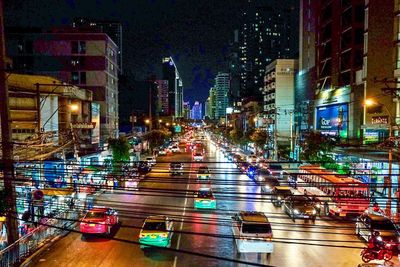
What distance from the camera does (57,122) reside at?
35.9m

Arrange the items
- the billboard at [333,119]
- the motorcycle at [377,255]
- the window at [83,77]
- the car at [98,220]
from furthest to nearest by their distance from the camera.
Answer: the window at [83,77], the billboard at [333,119], the car at [98,220], the motorcycle at [377,255]

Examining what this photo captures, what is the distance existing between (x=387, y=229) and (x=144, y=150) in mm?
63182

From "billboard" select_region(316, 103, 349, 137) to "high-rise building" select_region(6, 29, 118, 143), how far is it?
98.0ft

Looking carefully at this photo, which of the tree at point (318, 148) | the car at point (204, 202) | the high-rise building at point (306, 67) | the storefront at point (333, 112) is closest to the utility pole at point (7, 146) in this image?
the car at point (204, 202)

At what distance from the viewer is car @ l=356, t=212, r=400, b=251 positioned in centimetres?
1941

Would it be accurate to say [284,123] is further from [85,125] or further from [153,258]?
[153,258]

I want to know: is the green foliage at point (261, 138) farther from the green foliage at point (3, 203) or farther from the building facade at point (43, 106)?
the green foliage at point (3, 203)

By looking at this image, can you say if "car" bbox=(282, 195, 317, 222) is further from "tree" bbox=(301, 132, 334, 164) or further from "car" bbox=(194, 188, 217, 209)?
"tree" bbox=(301, 132, 334, 164)

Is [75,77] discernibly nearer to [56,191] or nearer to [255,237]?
[56,191]

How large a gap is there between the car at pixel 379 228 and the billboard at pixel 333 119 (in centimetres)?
2989

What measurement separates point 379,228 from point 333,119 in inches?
1463

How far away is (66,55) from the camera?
194 feet

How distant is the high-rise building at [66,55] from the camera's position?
58.6 meters

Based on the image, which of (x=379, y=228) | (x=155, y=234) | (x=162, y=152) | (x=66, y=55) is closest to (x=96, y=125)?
(x=66, y=55)
